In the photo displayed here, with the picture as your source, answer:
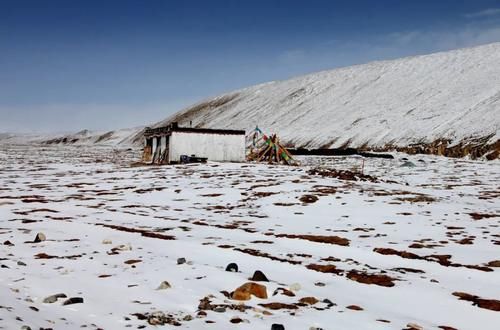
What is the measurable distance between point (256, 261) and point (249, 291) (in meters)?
1.61

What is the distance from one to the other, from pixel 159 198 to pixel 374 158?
24661mm

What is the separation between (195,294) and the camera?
488 cm

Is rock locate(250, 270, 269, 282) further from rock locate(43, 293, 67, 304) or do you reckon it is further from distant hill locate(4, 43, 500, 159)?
distant hill locate(4, 43, 500, 159)

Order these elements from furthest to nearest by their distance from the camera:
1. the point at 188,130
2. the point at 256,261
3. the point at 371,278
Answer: the point at 188,130 < the point at 256,261 < the point at 371,278

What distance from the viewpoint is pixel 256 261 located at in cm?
647

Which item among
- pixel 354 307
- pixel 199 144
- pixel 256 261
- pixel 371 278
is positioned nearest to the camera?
pixel 354 307

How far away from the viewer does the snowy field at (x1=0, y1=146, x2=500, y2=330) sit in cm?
431

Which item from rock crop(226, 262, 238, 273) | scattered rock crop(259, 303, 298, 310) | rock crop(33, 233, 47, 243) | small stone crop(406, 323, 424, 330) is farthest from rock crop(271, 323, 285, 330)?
rock crop(33, 233, 47, 243)

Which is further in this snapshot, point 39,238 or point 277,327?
point 39,238

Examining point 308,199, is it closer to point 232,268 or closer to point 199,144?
point 232,268

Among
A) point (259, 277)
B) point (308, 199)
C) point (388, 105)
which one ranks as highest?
point (388, 105)

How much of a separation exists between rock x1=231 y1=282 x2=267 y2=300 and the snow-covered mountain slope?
114 feet

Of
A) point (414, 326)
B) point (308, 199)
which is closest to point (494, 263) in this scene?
point (414, 326)

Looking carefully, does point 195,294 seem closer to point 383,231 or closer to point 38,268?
point 38,268
